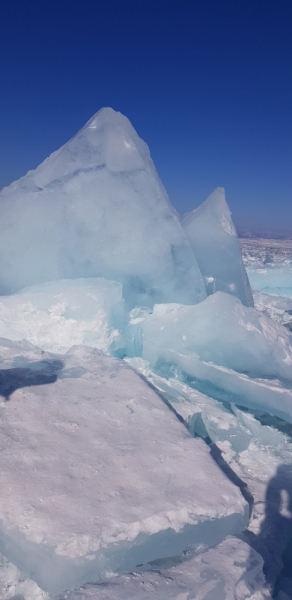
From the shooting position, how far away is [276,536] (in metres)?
1.61

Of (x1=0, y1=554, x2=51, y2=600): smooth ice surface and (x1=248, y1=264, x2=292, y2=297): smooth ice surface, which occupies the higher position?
(x1=0, y1=554, x2=51, y2=600): smooth ice surface

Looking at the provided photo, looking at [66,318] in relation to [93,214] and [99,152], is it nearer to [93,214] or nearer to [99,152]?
[93,214]

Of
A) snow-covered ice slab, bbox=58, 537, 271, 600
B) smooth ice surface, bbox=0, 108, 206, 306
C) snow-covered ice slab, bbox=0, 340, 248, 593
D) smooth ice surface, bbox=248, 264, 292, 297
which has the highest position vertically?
smooth ice surface, bbox=0, 108, 206, 306

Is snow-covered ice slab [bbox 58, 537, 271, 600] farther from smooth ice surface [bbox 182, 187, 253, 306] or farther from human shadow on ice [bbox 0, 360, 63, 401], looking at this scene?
smooth ice surface [bbox 182, 187, 253, 306]

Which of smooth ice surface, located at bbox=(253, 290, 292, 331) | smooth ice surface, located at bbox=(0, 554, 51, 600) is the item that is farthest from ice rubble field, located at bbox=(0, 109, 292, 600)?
smooth ice surface, located at bbox=(253, 290, 292, 331)

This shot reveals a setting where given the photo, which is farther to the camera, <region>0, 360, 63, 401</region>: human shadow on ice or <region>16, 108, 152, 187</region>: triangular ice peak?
<region>16, 108, 152, 187</region>: triangular ice peak

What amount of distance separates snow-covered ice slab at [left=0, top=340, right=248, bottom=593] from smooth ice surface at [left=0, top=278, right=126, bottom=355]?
37.0 inches

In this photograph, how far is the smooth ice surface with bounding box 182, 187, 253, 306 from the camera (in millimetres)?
3838

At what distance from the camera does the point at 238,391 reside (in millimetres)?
2637

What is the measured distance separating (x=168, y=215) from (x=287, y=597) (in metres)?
2.77

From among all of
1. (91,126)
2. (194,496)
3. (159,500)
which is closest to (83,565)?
(159,500)

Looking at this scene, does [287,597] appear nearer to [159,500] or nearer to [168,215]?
[159,500]

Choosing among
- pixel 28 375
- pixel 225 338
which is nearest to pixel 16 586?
pixel 28 375

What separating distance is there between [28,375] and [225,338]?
1.56m
